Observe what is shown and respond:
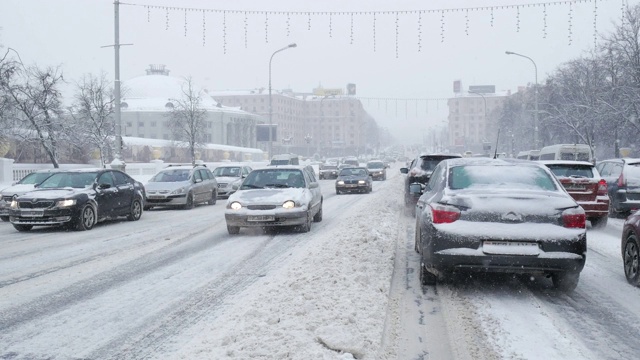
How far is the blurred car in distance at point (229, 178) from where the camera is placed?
27406mm

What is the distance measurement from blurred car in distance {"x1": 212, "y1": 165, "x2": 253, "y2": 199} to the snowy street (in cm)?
1700

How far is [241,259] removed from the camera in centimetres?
927

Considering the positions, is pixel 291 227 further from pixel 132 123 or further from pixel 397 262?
pixel 132 123

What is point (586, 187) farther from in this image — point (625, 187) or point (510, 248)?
point (510, 248)

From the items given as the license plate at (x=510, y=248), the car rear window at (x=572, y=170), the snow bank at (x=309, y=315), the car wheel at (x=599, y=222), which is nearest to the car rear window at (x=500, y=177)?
the license plate at (x=510, y=248)

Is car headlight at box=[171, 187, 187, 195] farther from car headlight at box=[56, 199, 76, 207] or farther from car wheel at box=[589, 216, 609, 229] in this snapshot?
car wheel at box=[589, 216, 609, 229]

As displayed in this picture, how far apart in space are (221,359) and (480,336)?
2.30 metres

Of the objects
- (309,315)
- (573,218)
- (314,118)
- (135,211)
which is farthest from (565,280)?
(314,118)

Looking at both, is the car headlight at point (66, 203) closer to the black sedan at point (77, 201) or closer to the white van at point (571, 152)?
the black sedan at point (77, 201)

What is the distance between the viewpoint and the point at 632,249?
24.6 feet

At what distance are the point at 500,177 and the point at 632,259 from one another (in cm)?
211

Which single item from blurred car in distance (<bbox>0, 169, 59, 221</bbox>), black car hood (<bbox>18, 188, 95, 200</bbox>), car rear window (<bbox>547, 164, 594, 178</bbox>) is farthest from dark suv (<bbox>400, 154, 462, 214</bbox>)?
A: blurred car in distance (<bbox>0, 169, 59, 221</bbox>)

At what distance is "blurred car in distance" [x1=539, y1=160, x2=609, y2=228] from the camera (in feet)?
43.0

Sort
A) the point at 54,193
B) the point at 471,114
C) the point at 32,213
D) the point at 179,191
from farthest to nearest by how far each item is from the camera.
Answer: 1. the point at 471,114
2. the point at 179,191
3. the point at 54,193
4. the point at 32,213
